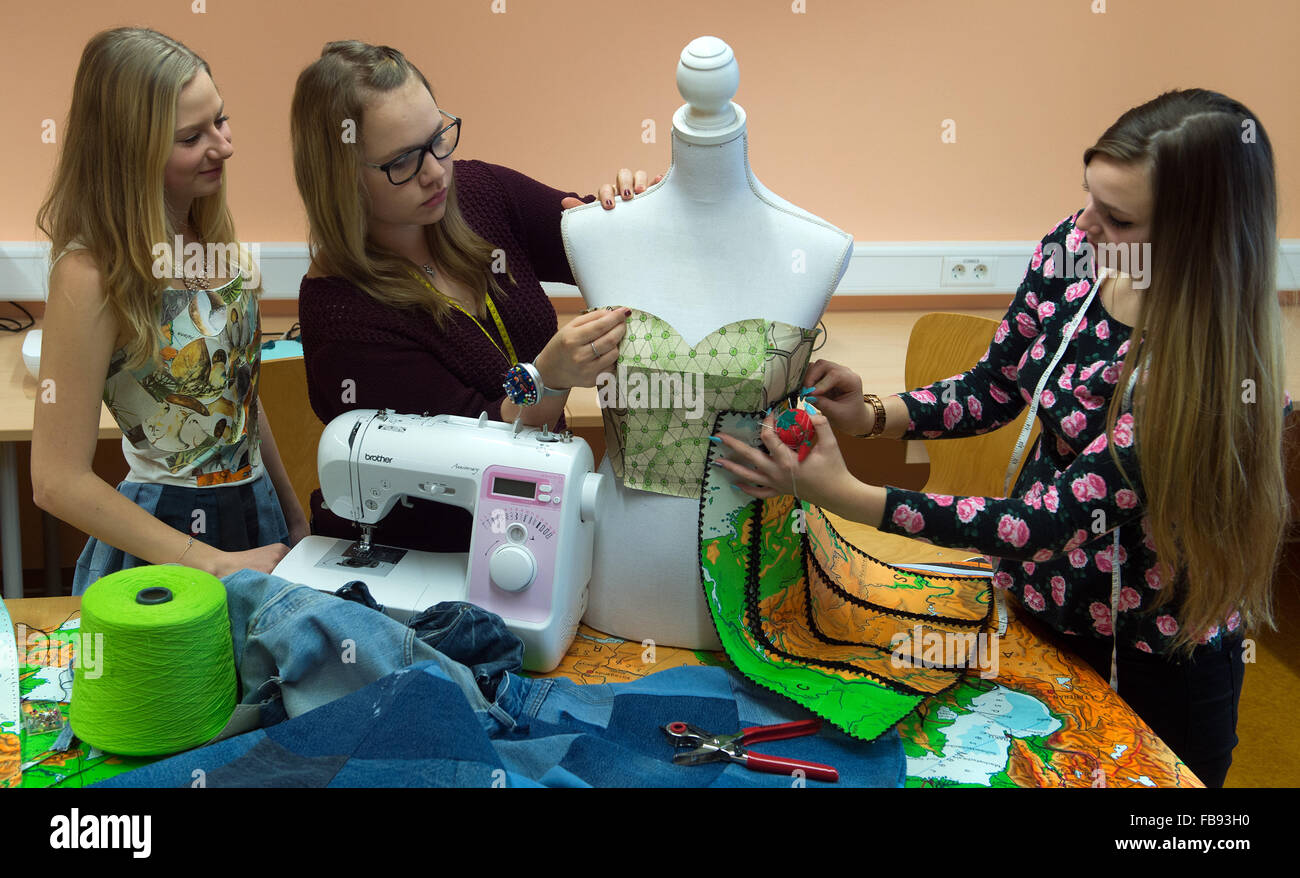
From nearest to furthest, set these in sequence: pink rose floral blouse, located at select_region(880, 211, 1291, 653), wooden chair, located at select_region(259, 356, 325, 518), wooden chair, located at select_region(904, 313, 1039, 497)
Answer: pink rose floral blouse, located at select_region(880, 211, 1291, 653) → wooden chair, located at select_region(259, 356, 325, 518) → wooden chair, located at select_region(904, 313, 1039, 497)

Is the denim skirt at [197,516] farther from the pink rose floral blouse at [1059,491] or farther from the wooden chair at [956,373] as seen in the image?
the wooden chair at [956,373]

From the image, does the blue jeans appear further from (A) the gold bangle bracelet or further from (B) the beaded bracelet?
(A) the gold bangle bracelet

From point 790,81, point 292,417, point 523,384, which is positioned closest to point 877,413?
point 523,384

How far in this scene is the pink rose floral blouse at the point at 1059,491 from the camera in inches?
51.9

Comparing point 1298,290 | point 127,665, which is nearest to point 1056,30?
point 1298,290

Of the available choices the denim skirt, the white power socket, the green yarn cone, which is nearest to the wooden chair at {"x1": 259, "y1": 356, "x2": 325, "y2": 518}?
the denim skirt

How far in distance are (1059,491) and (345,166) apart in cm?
103

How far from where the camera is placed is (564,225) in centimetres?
145

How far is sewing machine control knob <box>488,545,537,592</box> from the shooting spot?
4.53 feet

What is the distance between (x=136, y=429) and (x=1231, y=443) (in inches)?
58.0

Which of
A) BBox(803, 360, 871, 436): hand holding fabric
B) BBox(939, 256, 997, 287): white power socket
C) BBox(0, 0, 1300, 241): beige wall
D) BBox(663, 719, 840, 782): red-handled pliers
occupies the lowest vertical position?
BBox(663, 719, 840, 782): red-handled pliers

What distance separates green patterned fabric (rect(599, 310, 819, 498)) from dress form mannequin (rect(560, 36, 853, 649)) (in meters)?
0.02

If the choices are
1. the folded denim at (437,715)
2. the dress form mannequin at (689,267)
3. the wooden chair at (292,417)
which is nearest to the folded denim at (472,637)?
the folded denim at (437,715)
